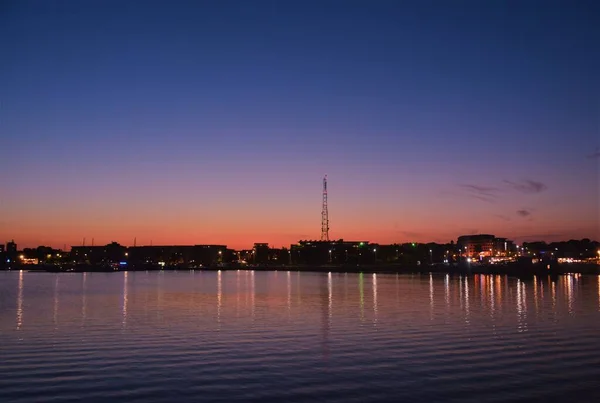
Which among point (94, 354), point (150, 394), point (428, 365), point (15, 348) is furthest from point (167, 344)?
point (428, 365)

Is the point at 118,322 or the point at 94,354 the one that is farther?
the point at 118,322

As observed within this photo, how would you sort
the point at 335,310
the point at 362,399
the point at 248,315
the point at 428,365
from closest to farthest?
the point at 362,399 < the point at 428,365 < the point at 248,315 < the point at 335,310

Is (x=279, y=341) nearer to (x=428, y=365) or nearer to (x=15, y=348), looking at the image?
(x=428, y=365)

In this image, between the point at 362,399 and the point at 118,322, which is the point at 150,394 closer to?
the point at 362,399

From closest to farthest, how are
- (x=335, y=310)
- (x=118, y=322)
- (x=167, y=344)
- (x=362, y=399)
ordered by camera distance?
1. (x=362, y=399)
2. (x=167, y=344)
3. (x=118, y=322)
4. (x=335, y=310)

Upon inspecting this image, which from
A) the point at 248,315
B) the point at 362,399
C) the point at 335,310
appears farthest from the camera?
the point at 335,310

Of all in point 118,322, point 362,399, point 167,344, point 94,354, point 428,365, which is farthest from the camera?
point 118,322

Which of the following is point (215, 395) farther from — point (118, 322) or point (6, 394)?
point (118, 322)

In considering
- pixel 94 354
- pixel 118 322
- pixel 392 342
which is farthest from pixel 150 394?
pixel 118 322

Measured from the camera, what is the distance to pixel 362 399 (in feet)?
65.9

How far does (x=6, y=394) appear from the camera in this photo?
2039cm

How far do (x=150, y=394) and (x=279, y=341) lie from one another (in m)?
13.6

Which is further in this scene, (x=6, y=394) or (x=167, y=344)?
(x=167, y=344)

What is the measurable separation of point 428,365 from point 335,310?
28891mm
